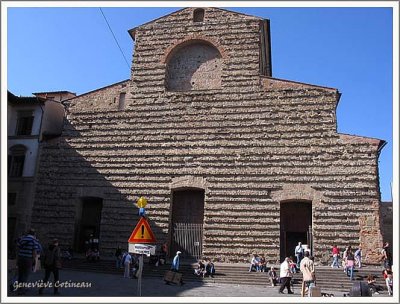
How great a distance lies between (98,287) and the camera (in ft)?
38.0

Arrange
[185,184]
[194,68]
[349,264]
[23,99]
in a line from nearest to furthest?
[349,264] < [185,184] < [194,68] < [23,99]

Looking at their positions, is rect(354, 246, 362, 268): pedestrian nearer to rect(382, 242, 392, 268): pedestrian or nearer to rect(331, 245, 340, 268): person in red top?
rect(331, 245, 340, 268): person in red top

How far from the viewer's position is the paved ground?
10219mm

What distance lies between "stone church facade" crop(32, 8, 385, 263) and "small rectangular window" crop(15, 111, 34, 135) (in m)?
1.41

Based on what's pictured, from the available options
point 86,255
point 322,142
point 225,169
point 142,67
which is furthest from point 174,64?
point 86,255

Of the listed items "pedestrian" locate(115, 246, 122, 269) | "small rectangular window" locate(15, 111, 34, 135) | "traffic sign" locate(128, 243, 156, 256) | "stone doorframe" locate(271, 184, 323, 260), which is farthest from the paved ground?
"small rectangular window" locate(15, 111, 34, 135)

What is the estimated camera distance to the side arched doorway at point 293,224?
16922mm

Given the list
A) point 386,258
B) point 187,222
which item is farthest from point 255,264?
point 386,258

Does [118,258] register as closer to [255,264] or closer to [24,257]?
[255,264]

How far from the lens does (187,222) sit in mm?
18094

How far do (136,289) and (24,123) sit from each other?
1209cm

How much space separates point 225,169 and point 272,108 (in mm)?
3262

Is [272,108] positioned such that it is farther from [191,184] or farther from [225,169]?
[191,184]

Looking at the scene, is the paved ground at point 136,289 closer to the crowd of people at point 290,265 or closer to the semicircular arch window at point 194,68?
the crowd of people at point 290,265
